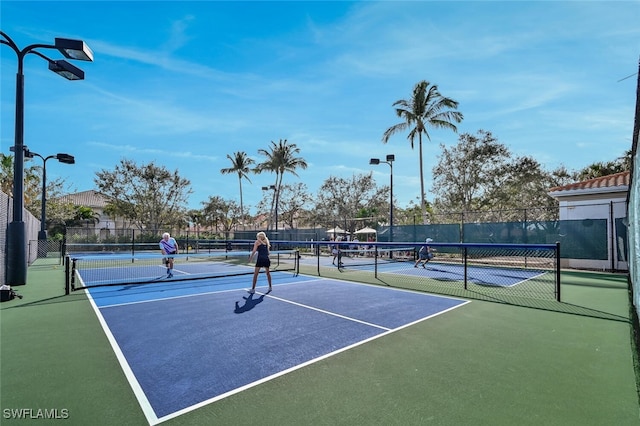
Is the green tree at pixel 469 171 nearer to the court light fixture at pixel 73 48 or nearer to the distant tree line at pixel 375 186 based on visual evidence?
the distant tree line at pixel 375 186

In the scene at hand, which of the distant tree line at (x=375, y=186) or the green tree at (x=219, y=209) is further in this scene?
the green tree at (x=219, y=209)

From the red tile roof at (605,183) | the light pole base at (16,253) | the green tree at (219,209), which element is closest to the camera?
the light pole base at (16,253)

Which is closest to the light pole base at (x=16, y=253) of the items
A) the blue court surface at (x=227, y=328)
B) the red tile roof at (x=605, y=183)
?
the blue court surface at (x=227, y=328)

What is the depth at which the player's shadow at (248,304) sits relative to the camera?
7.38 meters

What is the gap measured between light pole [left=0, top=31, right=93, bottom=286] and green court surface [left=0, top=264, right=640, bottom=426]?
3.91 m

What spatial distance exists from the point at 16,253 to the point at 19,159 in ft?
8.40

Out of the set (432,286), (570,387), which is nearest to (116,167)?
(432,286)

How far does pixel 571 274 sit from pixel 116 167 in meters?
39.2

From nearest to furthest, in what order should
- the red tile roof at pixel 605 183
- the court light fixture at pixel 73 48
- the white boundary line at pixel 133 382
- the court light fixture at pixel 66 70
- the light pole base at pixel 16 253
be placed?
1. the white boundary line at pixel 133 382
2. the court light fixture at pixel 73 48
3. the court light fixture at pixel 66 70
4. the light pole base at pixel 16 253
5. the red tile roof at pixel 605 183

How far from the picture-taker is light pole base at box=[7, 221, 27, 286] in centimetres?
916

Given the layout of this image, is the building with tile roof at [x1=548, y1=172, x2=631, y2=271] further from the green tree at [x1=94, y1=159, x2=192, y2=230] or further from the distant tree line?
the green tree at [x1=94, y1=159, x2=192, y2=230]

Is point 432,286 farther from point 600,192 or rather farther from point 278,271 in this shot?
point 600,192

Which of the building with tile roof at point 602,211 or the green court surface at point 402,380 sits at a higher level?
the building with tile roof at point 602,211

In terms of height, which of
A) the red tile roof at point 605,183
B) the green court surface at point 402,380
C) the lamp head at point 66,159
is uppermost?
the lamp head at point 66,159
